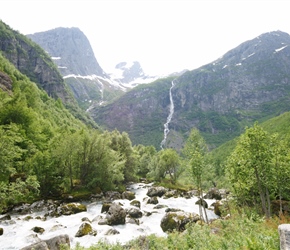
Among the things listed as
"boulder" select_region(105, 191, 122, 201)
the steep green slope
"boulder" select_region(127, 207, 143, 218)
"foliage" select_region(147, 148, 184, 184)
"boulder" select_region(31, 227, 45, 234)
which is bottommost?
the steep green slope

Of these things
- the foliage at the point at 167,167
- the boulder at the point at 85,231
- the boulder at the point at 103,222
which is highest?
the boulder at the point at 85,231

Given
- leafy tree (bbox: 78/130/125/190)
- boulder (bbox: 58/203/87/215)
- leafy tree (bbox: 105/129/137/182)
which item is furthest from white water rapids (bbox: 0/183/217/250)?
leafy tree (bbox: 105/129/137/182)

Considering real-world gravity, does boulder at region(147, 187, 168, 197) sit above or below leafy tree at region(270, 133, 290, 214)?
below

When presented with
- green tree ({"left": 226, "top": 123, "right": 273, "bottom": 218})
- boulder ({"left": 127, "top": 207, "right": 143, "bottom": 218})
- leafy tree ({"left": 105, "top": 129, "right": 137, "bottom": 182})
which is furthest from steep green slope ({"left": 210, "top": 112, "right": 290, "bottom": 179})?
boulder ({"left": 127, "top": 207, "right": 143, "bottom": 218})

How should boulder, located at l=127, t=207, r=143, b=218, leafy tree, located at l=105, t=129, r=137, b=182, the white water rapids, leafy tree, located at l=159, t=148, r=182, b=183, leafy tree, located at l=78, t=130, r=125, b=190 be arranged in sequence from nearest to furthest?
the white water rapids → boulder, located at l=127, t=207, r=143, b=218 → leafy tree, located at l=78, t=130, r=125, b=190 → leafy tree, located at l=105, t=129, r=137, b=182 → leafy tree, located at l=159, t=148, r=182, b=183

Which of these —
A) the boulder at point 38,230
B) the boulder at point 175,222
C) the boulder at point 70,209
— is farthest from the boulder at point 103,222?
the boulder at point 175,222

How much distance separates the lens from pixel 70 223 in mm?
34438

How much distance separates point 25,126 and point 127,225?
37988 millimetres

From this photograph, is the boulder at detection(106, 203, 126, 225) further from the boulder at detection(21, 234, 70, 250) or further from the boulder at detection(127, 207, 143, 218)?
the boulder at detection(21, 234, 70, 250)

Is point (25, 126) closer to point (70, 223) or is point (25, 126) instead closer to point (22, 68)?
point (70, 223)

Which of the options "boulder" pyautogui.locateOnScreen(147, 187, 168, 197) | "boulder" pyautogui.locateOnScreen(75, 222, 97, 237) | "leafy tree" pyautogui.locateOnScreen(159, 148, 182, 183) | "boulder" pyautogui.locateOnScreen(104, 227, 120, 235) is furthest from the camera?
"leafy tree" pyautogui.locateOnScreen(159, 148, 182, 183)

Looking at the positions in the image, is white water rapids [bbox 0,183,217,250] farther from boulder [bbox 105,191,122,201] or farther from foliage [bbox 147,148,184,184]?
foliage [bbox 147,148,184,184]

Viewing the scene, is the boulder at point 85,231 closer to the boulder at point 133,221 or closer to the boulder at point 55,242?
the boulder at point 55,242

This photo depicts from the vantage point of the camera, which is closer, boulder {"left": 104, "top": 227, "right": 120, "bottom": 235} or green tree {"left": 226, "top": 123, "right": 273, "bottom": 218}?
boulder {"left": 104, "top": 227, "right": 120, "bottom": 235}
